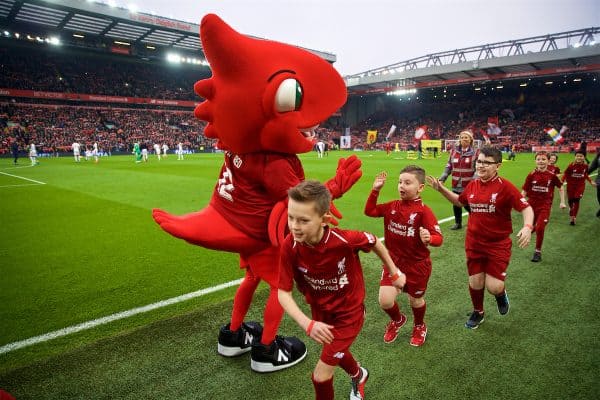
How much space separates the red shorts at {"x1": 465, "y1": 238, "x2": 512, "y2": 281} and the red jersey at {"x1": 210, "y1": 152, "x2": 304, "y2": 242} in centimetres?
217

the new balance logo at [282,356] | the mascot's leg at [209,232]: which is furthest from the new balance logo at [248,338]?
the mascot's leg at [209,232]

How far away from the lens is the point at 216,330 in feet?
11.5

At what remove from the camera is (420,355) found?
3.08 metres

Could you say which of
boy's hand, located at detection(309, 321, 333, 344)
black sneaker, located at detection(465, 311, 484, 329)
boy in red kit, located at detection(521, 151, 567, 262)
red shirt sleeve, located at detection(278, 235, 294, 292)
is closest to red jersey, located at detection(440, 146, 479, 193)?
boy in red kit, located at detection(521, 151, 567, 262)

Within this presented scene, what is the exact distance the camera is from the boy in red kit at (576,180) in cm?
752

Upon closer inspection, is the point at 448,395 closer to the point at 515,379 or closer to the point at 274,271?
the point at 515,379

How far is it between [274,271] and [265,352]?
70cm

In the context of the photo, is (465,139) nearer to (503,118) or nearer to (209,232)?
(209,232)

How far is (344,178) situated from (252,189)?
740mm

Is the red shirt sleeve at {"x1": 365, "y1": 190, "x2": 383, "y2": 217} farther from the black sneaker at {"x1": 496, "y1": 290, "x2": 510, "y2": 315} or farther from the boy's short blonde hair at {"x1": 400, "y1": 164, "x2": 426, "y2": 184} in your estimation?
the black sneaker at {"x1": 496, "y1": 290, "x2": 510, "y2": 315}

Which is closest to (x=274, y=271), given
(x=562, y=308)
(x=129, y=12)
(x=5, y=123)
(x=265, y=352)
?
(x=265, y=352)

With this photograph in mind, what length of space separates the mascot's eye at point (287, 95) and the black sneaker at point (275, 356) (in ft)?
6.41

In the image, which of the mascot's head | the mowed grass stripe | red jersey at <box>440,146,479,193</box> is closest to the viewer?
the mascot's head

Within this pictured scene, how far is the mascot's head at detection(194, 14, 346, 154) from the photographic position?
2398mm
